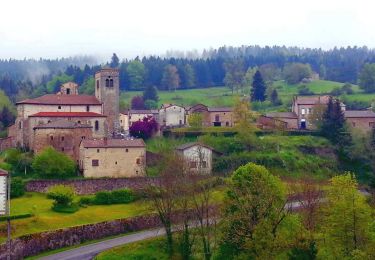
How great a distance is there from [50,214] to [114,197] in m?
6.96

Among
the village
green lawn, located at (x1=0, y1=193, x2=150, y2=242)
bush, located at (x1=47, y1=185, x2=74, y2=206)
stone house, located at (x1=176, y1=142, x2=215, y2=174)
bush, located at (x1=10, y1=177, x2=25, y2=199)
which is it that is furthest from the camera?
stone house, located at (x1=176, y1=142, x2=215, y2=174)

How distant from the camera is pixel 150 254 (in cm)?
4122

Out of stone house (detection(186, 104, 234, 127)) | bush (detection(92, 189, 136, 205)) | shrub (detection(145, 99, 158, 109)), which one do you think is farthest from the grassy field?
bush (detection(92, 189, 136, 205))

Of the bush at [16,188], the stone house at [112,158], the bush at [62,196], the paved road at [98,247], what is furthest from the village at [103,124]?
the paved road at [98,247]

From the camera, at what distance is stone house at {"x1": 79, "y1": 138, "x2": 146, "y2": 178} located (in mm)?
55750

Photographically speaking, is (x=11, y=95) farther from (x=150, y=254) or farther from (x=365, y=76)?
(x=150, y=254)

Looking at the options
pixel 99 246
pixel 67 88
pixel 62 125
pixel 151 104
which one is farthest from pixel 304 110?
pixel 99 246

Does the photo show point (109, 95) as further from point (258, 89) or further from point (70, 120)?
point (258, 89)

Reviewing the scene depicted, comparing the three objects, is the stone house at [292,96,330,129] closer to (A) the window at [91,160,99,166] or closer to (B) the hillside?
(B) the hillside

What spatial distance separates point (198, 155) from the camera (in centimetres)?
5872

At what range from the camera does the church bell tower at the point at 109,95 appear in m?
69.0

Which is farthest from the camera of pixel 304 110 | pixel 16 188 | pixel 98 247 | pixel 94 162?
pixel 304 110

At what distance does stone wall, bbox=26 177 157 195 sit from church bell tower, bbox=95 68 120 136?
14.0 meters

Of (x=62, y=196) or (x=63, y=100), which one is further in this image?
(x=63, y=100)
